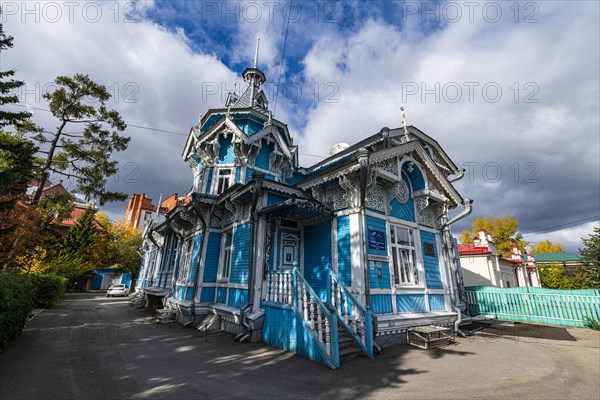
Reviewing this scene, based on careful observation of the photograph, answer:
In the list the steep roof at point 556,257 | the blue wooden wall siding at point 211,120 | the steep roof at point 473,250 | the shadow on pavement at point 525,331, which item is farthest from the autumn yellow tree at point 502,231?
the blue wooden wall siding at point 211,120

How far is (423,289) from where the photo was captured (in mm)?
9367

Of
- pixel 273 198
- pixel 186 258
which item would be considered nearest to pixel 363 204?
pixel 273 198

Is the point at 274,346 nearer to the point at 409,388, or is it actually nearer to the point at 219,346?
the point at 219,346

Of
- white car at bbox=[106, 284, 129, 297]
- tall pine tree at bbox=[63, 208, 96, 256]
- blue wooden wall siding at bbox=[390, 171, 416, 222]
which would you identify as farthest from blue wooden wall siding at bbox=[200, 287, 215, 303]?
tall pine tree at bbox=[63, 208, 96, 256]

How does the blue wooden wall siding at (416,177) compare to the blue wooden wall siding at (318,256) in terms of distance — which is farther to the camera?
the blue wooden wall siding at (416,177)

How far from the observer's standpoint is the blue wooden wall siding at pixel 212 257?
11.1 m

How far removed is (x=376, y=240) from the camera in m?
8.42

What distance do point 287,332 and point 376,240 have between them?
3.94 meters

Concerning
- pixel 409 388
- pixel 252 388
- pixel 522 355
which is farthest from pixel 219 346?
pixel 522 355

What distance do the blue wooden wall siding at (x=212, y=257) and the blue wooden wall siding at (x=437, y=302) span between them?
874 cm

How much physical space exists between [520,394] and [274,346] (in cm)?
536

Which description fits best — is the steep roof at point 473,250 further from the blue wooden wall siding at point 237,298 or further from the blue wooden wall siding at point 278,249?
the blue wooden wall siding at point 237,298

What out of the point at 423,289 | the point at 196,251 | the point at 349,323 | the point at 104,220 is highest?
the point at 104,220

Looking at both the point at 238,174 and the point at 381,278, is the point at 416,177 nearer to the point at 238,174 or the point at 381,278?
the point at 381,278
